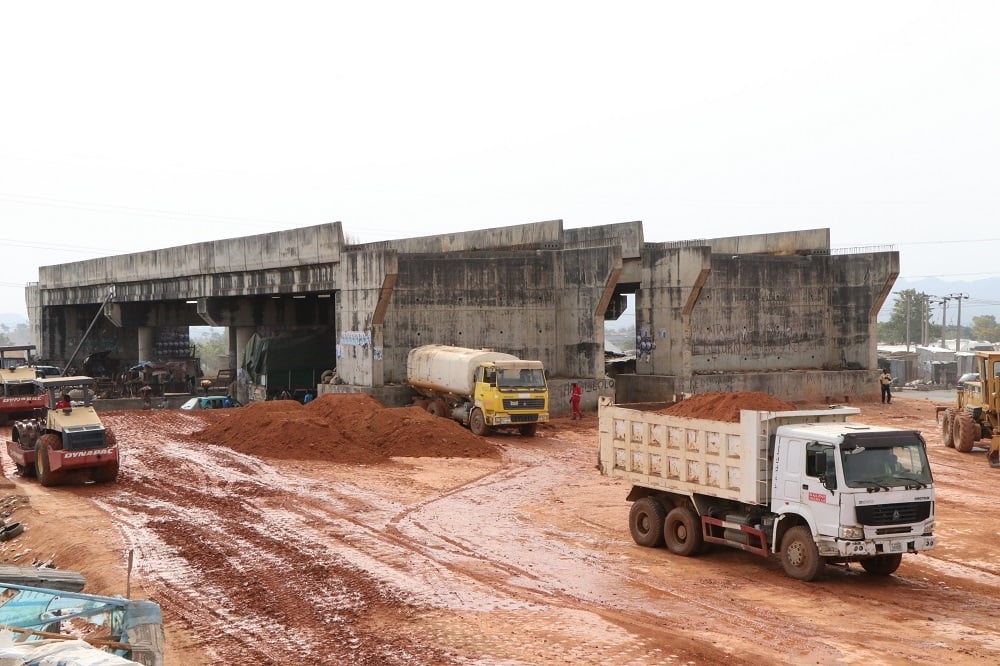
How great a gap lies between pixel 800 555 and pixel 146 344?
6352 cm

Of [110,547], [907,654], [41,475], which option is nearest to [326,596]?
[110,547]

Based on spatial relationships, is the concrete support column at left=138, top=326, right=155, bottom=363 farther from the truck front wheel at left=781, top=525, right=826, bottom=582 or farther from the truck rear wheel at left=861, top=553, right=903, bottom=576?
the truck rear wheel at left=861, top=553, right=903, bottom=576

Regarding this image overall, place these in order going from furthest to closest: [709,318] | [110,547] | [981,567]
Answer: [709,318] → [110,547] → [981,567]

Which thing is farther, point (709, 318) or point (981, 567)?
point (709, 318)

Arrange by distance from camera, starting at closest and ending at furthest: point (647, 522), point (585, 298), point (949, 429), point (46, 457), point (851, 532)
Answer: point (851, 532), point (647, 522), point (46, 457), point (949, 429), point (585, 298)

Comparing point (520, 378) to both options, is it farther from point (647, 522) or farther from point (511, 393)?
point (647, 522)

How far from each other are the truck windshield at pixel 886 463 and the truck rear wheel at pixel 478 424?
20258mm

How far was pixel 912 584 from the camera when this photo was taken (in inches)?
571

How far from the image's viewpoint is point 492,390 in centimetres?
3322

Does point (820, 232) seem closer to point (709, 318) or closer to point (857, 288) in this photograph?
point (857, 288)

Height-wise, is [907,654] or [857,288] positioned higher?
[857,288]

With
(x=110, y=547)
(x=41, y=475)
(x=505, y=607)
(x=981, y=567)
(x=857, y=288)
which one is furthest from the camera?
(x=857, y=288)

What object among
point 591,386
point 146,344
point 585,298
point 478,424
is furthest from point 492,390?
point 146,344

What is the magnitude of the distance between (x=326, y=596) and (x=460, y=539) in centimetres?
426
